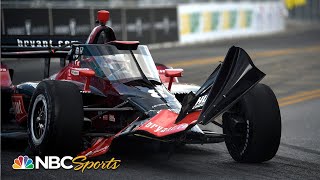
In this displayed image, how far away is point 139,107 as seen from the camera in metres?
9.25

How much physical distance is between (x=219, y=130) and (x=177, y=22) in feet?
74.0

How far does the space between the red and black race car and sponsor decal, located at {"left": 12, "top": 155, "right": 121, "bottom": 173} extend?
100 mm

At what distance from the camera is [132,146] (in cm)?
1038

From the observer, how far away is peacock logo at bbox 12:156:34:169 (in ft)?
29.1

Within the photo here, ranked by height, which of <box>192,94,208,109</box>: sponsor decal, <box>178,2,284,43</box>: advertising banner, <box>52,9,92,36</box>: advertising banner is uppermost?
<box>192,94,208,109</box>: sponsor decal

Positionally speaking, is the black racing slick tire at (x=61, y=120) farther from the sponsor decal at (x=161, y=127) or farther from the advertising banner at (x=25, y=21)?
the advertising banner at (x=25, y=21)

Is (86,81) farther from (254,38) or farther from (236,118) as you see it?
(254,38)

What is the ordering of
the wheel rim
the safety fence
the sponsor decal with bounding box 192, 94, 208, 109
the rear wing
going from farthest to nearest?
the safety fence → the wheel rim → the sponsor decal with bounding box 192, 94, 208, 109 → the rear wing

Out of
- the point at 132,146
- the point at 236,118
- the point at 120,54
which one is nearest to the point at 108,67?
the point at 120,54

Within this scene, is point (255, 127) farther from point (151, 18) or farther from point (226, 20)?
point (226, 20)

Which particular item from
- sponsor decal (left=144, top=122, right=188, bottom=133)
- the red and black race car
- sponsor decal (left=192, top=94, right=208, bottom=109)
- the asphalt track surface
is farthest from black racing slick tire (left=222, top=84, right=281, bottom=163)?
sponsor decal (left=144, top=122, right=188, bottom=133)

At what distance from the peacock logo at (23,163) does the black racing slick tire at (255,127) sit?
6.99ft

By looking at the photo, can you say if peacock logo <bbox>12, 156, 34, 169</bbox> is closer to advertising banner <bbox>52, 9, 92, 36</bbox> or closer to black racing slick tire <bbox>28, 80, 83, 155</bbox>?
black racing slick tire <bbox>28, 80, 83, 155</bbox>

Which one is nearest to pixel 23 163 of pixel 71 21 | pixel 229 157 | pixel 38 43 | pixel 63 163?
pixel 63 163
